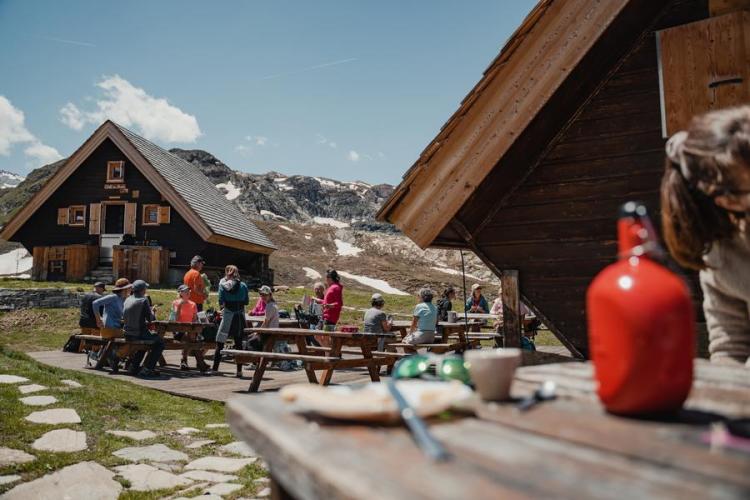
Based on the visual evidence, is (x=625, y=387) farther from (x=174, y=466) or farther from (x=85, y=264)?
(x=85, y=264)

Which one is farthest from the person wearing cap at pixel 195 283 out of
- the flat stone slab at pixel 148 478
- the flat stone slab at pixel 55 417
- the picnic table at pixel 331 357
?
the flat stone slab at pixel 148 478

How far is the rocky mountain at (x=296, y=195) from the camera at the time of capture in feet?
247

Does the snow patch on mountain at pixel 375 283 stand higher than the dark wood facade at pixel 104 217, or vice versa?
the dark wood facade at pixel 104 217

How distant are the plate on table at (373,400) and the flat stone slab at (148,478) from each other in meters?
2.98

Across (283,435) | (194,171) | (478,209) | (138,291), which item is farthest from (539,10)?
(194,171)

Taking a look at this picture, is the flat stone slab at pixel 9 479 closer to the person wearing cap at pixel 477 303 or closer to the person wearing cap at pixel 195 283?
the person wearing cap at pixel 195 283

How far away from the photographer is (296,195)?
316 feet

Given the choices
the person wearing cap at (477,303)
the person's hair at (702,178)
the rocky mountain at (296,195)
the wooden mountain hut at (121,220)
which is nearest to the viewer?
the person's hair at (702,178)

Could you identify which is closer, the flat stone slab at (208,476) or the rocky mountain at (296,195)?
the flat stone slab at (208,476)

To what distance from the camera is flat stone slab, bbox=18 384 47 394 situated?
5992mm

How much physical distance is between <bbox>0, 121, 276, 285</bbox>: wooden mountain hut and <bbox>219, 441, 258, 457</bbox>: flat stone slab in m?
18.1

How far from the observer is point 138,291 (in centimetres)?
891

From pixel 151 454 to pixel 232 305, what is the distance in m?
5.05

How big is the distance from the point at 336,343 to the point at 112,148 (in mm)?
21427
